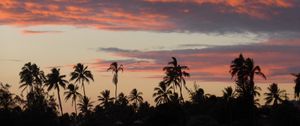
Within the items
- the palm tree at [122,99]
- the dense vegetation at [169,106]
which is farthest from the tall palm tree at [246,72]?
the palm tree at [122,99]

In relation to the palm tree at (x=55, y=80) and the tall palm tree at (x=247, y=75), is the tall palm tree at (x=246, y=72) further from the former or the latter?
the palm tree at (x=55, y=80)

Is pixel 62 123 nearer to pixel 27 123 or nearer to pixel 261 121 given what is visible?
pixel 27 123

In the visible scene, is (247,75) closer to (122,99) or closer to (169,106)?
(169,106)

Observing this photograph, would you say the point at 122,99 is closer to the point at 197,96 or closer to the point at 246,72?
the point at 197,96

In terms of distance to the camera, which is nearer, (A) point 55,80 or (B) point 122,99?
(A) point 55,80

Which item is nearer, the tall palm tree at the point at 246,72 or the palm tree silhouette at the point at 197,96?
the tall palm tree at the point at 246,72

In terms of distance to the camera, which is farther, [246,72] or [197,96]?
[197,96]

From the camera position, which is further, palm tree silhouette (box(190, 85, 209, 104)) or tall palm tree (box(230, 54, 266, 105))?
palm tree silhouette (box(190, 85, 209, 104))

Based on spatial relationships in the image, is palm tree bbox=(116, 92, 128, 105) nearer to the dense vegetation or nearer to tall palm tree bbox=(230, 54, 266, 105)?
the dense vegetation

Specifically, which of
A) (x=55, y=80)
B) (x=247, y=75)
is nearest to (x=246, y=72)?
(x=247, y=75)

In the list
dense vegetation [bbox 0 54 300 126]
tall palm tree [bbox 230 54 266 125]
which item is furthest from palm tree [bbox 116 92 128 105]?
tall palm tree [bbox 230 54 266 125]

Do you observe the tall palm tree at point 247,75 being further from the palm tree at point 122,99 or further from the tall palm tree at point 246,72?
the palm tree at point 122,99

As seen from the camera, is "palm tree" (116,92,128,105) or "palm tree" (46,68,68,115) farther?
"palm tree" (116,92,128,105)

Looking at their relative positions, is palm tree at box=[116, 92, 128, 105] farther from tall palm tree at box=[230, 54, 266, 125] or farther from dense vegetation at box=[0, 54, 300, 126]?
tall palm tree at box=[230, 54, 266, 125]
